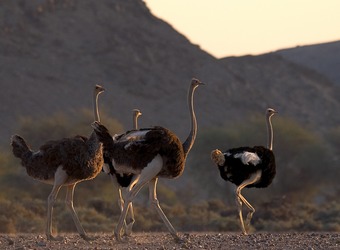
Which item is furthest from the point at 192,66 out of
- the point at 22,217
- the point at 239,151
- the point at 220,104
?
the point at 239,151

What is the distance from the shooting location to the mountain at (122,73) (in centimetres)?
6549

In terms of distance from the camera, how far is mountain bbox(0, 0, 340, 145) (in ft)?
215

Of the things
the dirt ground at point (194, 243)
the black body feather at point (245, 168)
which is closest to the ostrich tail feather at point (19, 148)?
the dirt ground at point (194, 243)

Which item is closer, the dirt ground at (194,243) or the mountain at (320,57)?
the dirt ground at (194,243)

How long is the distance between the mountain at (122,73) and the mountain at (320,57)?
10.6m

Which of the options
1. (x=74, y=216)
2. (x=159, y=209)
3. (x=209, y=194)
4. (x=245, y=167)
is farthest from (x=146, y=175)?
(x=209, y=194)

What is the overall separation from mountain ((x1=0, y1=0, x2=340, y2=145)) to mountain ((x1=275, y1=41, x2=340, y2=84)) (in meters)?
10.6

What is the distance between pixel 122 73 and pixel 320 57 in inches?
1115

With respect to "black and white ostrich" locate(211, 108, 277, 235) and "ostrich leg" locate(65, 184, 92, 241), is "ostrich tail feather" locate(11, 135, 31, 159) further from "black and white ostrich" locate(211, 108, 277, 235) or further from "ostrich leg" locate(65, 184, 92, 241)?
"black and white ostrich" locate(211, 108, 277, 235)

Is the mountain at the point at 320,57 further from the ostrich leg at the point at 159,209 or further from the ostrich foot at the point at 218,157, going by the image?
the ostrich leg at the point at 159,209

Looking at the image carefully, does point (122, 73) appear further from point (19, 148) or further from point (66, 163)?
point (66, 163)

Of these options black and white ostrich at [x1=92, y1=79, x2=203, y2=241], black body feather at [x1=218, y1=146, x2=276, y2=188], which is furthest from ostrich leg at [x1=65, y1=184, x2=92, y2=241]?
black body feather at [x1=218, y1=146, x2=276, y2=188]

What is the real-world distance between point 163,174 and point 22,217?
34.7 feet

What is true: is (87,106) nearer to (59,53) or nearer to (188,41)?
(59,53)
